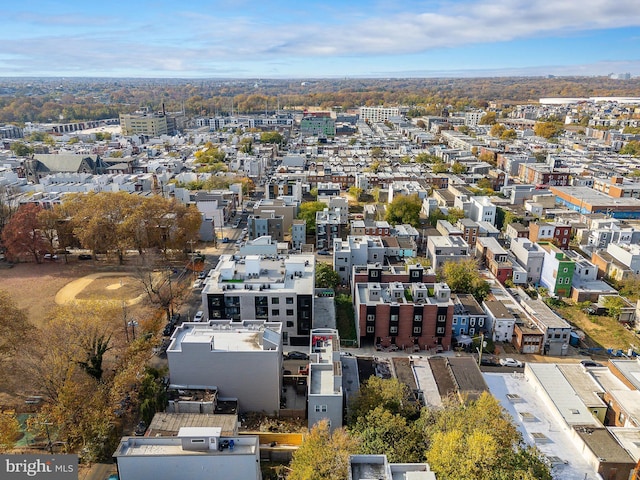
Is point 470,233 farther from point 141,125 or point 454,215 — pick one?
point 141,125

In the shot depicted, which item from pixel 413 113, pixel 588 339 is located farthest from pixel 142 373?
pixel 413 113

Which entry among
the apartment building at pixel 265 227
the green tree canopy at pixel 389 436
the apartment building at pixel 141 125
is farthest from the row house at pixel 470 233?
the apartment building at pixel 141 125

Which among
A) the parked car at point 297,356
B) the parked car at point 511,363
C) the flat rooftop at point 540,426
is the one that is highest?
the flat rooftop at point 540,426

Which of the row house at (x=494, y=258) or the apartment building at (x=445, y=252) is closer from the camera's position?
the row house at (x=494, y=258)

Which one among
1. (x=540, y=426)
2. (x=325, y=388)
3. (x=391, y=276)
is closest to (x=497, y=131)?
(x=391, y=276)

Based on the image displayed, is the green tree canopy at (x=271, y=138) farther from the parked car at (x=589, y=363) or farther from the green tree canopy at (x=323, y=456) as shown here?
the green tree canopy at (x=323, y=456)

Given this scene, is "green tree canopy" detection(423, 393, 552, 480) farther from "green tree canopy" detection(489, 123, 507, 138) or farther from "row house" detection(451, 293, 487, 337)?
"green tree canopy" detection(489, 123, 507, 138)

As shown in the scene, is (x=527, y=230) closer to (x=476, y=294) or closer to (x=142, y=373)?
(x=476, y=294)
